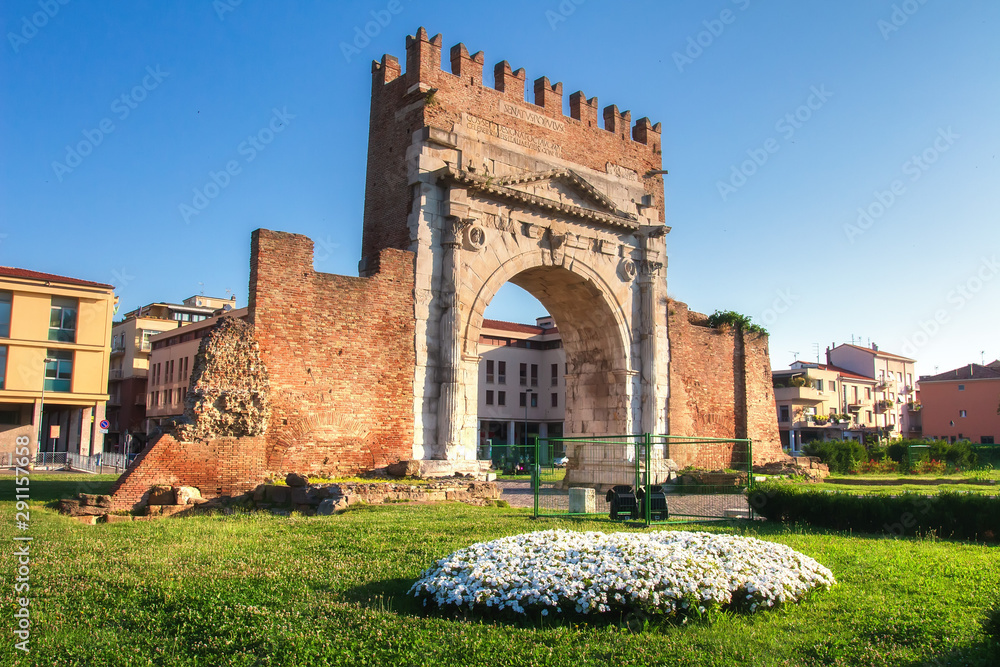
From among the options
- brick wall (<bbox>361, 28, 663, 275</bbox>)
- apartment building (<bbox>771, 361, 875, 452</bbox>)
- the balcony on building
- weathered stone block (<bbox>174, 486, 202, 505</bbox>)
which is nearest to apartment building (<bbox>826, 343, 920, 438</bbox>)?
apartment building (<bbox>771, 361, 875, 452</bbox>)

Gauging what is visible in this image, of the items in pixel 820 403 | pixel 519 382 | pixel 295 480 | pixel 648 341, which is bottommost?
pixel 295 480

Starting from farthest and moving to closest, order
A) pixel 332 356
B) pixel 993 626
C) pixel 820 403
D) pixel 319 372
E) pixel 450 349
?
pixel 820 403, pixel 450 349, pixel 332 356, pixel 319 372, pixel 993 626

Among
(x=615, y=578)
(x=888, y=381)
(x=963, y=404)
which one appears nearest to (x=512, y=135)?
(x=615, y=578)

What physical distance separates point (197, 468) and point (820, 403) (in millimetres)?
51645

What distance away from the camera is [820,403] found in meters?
56.8

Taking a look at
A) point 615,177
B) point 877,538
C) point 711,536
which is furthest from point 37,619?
point 615,177

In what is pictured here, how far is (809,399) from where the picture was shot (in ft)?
173

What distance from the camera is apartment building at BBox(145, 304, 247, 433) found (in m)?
46.1

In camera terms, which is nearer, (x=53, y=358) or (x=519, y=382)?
(x=53, y=358)

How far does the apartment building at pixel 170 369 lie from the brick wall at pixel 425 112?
27738 millimetres

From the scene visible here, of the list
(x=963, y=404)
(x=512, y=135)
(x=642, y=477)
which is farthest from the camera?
(x=963, y=404)

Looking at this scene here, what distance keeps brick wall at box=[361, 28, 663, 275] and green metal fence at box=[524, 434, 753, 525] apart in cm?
710

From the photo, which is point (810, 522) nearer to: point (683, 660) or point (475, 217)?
point (683, 660)

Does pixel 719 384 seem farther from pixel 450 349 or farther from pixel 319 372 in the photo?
pixel 319 372
